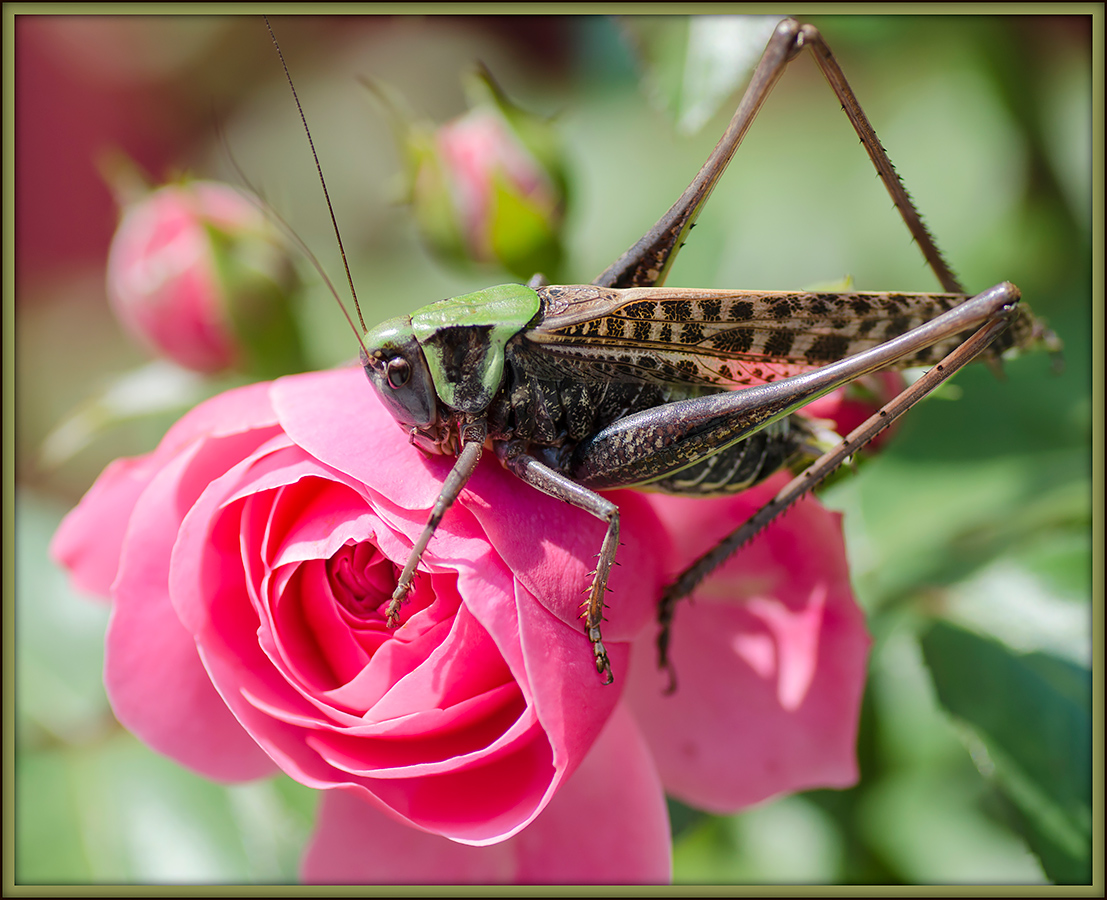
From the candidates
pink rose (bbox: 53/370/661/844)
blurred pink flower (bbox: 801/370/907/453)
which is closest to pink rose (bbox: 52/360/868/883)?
pink rose (bbox: 53/370/661/844)

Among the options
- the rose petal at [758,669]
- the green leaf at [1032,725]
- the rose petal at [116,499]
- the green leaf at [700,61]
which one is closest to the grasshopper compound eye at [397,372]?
the rose petal at [116,499]

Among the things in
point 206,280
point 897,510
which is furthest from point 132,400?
point 897,510

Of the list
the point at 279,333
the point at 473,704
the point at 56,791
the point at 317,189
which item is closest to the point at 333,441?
the point at 473,704

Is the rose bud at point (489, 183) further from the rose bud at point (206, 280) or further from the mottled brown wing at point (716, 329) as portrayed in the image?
the mottled brown wing at point (716, 329)

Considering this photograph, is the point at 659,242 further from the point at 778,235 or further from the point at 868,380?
the point at 778,235

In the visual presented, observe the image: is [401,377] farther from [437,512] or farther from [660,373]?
[660,373]

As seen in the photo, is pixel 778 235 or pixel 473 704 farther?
pixel 778 235

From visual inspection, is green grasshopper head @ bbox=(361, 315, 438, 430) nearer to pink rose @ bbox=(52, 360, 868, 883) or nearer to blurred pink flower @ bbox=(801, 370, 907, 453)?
pink rose @ bbox=(52, 360, 868, 883)
